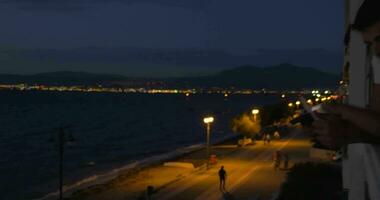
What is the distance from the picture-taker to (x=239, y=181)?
102ft

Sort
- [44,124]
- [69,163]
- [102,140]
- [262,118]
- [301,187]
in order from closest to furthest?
1. [301,187]
2. [69,163]
3. [262,118]
4. [102,140]
5. [44,124]

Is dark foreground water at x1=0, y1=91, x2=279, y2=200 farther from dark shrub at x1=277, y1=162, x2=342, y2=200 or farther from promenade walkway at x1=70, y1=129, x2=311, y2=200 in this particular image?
dark shrub at x1=277, y1=162, x2=342, y2=200

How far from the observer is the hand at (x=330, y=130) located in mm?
2830

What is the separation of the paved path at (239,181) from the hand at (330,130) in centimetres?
2047

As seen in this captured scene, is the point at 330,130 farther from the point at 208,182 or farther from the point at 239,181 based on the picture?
the point at 239,181

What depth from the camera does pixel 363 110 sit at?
2812 mm

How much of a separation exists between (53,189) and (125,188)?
10.0m

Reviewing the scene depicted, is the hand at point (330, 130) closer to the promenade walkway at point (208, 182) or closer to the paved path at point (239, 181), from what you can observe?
the paved path at point (239, 181)

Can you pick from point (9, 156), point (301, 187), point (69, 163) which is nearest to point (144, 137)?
point (9, 156)

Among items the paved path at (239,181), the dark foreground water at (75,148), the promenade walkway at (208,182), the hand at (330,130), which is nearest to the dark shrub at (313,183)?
the promenade walkway at (208,182)

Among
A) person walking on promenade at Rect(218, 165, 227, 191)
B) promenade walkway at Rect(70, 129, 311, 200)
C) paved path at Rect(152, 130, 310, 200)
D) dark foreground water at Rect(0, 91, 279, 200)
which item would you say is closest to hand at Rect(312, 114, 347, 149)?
paved path at Rect(152, 130, 310, 200)

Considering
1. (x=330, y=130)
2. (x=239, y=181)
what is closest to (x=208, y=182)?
(x=239, y=181)

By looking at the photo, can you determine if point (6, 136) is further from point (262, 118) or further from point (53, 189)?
point (53, 189)

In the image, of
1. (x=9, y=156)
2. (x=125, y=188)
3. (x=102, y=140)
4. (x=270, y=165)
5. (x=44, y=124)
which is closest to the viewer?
(x=125, y=188)
